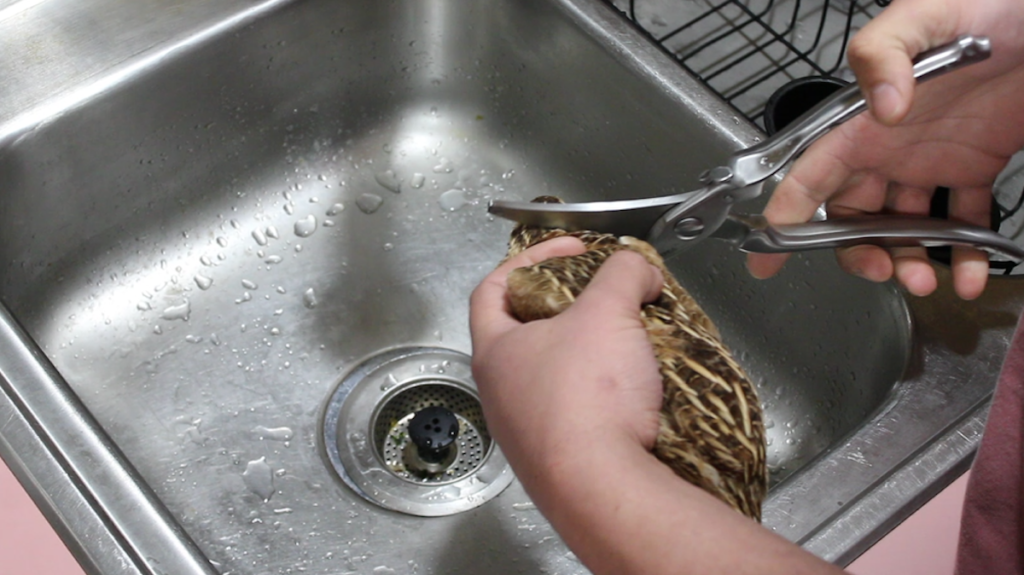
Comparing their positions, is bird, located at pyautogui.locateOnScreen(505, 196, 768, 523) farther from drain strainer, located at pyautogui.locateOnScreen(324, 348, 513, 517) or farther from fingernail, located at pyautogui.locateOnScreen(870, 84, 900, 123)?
drain strainer, located at pyautogui.locateOnScreen(324, 348, 513, 517)

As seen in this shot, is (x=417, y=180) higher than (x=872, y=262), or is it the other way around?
(x=417, y=180)

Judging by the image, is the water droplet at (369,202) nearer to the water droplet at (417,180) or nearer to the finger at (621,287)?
the water droplet at (417,180)

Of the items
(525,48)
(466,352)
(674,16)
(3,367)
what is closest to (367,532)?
(466,352)

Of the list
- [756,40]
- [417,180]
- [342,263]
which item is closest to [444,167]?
[417,180]

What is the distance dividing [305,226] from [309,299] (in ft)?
0.37

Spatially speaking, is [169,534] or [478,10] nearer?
[169,534]

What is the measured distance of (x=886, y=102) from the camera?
0.66 m

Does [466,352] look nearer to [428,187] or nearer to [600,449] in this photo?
[428,187]

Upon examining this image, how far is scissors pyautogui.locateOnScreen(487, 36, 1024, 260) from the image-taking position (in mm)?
788

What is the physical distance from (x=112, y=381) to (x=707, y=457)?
2.62 feet

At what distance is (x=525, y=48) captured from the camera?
1200 mm

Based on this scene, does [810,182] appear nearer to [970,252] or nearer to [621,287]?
[970,252]

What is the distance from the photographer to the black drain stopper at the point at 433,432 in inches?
42.0

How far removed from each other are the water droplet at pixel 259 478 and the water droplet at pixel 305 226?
33 cm
